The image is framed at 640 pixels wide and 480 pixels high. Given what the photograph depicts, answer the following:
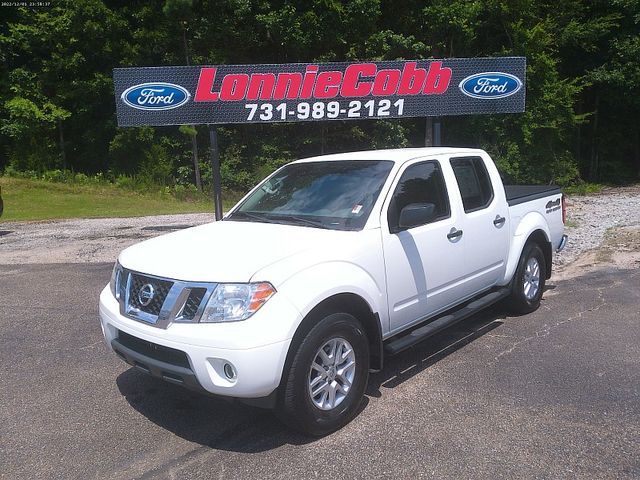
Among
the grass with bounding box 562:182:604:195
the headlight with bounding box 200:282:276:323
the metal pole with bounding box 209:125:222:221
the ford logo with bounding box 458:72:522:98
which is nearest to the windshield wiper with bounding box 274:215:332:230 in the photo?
the headlight with bounding box 200:282:276:323

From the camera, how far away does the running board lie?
13.7ft

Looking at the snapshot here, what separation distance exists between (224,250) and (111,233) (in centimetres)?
1053

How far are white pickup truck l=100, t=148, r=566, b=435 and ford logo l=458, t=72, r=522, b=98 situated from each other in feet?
29.1

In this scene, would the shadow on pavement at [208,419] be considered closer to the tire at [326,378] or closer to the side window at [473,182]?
the tire at [326,378]

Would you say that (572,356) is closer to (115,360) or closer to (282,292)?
(282,292)

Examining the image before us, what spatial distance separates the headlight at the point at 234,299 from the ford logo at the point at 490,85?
11.9 metres

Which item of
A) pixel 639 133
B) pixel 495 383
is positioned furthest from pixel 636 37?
pixel 495 383

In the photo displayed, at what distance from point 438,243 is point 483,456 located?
1.78 meters

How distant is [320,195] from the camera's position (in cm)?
464

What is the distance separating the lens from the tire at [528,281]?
234 inches

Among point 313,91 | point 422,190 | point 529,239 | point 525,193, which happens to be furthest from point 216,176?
point 422,190

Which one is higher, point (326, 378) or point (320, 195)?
point (320, 195)

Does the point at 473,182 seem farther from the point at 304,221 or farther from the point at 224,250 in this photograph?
the point at 224,250

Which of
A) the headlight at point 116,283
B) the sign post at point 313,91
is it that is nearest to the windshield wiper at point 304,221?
the headlight at point 116,283
